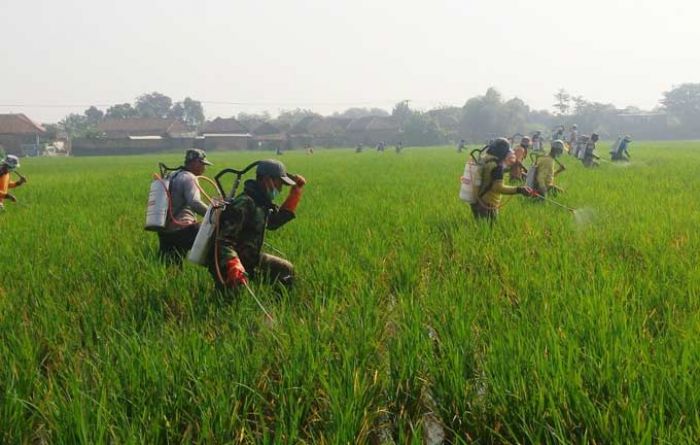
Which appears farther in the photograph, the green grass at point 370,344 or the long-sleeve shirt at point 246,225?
the long-sleeve shirt at point 246,225

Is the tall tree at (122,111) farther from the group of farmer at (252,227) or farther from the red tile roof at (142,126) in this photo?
the group of farmer at (252,227)

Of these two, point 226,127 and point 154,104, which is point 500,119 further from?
point 154,104

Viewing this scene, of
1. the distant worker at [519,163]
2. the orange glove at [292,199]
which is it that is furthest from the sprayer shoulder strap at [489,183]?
the distant worker at [519,163]

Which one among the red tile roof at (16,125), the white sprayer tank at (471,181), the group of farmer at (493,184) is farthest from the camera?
the red tile roof at (16,125)

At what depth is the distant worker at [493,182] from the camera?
5250 millimetres

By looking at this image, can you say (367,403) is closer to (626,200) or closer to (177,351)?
(177,351)

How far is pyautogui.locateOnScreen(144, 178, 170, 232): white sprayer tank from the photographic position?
399 cm

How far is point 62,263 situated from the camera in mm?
4137

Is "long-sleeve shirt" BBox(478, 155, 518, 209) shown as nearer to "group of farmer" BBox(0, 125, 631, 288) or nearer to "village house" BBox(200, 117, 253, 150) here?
"group of farmer" BBox(0, 125, 631, 288)

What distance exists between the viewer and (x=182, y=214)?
14.1 feet

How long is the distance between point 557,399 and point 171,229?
328cm

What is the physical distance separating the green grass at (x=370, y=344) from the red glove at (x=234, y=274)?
148 millimetres

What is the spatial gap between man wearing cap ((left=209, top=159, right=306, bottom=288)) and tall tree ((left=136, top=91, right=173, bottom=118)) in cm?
10265

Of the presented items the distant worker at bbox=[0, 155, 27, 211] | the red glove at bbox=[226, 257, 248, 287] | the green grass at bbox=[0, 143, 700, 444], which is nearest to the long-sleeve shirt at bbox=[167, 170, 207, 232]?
the green grass at bbox=[0, 143, 700, 444]
